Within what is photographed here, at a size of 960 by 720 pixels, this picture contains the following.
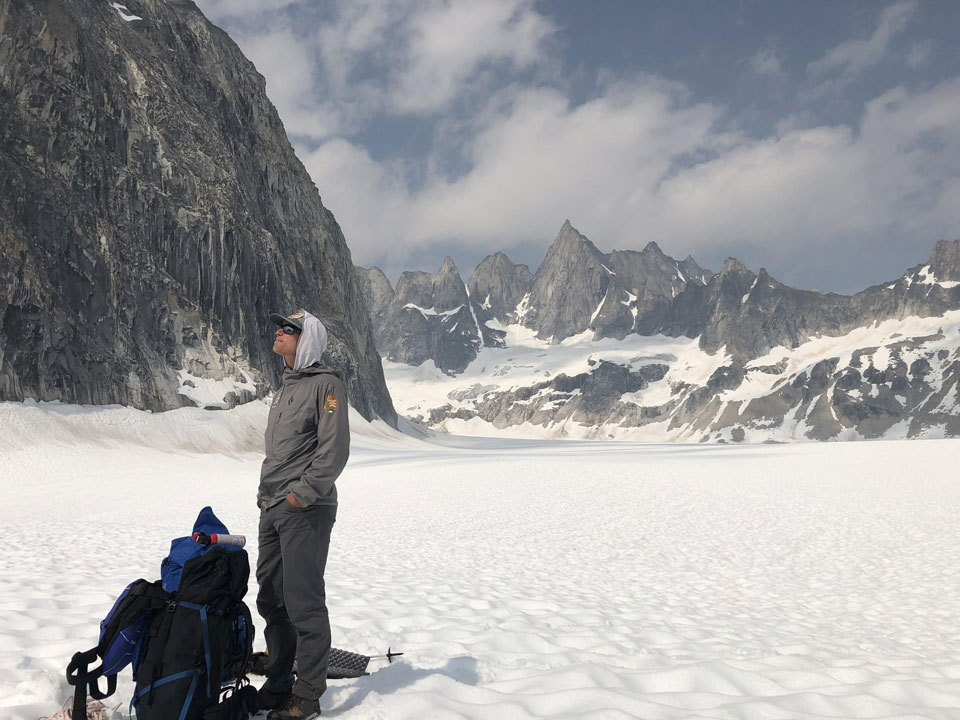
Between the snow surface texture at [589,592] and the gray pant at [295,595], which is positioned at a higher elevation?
the gray pant at [295,595]

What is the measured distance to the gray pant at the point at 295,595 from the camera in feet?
13.9

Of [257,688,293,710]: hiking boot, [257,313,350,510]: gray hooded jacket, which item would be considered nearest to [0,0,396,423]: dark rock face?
[257,313,350,510]: gray hooded jacket

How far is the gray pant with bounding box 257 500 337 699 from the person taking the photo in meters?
4.25

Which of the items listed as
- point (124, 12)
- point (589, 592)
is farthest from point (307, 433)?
point (124, 12)

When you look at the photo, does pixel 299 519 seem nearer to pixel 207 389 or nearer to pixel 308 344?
pixel 308 344

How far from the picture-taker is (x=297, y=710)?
13.4 feet

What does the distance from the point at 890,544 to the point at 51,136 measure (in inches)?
2561

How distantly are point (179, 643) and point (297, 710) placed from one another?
96 cm

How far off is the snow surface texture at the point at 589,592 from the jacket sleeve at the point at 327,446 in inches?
59.7

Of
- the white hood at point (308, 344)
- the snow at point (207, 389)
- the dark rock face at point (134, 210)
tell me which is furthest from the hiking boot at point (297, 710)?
the snow at point (207, 389)

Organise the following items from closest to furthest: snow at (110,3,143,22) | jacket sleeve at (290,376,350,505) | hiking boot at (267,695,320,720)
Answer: hiking boot at (267,695,320,720)
jacket sleeve at (290,376,350,505)
snow at (110,3,143,22)

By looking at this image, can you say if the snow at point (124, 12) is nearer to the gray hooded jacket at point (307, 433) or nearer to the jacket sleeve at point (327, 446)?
the gray hooded jacket at point (307, 433)

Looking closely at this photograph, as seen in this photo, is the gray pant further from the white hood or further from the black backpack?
the white hood

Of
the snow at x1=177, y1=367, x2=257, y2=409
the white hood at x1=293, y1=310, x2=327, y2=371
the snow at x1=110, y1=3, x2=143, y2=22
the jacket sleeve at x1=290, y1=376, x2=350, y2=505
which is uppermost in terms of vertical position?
the snow at x1=110, y1=3, x2=143, y2=22
